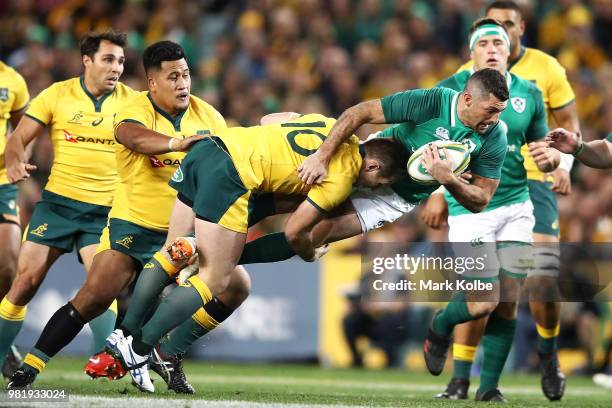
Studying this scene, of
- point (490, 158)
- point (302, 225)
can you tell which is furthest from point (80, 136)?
point (490, 158)

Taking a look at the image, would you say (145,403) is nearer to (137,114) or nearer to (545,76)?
(137,114)

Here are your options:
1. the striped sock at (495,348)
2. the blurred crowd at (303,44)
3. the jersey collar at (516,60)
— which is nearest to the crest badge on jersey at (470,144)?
the striped sock at (495,348)

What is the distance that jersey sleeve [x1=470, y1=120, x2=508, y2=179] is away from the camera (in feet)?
22.3

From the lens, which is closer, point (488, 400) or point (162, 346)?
point (162, 346)

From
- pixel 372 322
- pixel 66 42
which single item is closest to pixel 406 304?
pixel 372 322

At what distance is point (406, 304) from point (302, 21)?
17.9 ft

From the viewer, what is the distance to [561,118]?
8672mm

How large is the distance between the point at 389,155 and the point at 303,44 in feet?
28.8

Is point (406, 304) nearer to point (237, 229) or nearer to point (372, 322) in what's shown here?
point (372, 322)

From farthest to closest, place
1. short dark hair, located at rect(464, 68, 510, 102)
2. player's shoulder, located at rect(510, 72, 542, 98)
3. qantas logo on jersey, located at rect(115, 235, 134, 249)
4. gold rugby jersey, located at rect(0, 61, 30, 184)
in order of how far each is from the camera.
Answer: gold rugby jersey, located at rect(0, 61, 30, 184)
player's shoulder, located at rect(510, 72, 542, 98)
qantas logo on jersey, located at rect(115, 235, 134, 249)
short dark hair, located at rect(464, 68, 510, 102)

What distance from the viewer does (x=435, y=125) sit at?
662 cm

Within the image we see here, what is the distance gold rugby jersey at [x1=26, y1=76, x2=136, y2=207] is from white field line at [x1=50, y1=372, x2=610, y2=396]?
5.55 feet

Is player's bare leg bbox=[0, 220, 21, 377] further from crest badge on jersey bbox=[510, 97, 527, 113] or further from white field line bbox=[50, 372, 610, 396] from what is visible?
crest badge on jersey bbox=[510, 97, 527, 113]

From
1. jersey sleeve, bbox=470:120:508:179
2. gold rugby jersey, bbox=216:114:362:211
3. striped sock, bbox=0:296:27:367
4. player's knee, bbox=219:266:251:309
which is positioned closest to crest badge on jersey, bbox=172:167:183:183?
gold rugby jersey, bbox=216:114:362:211
